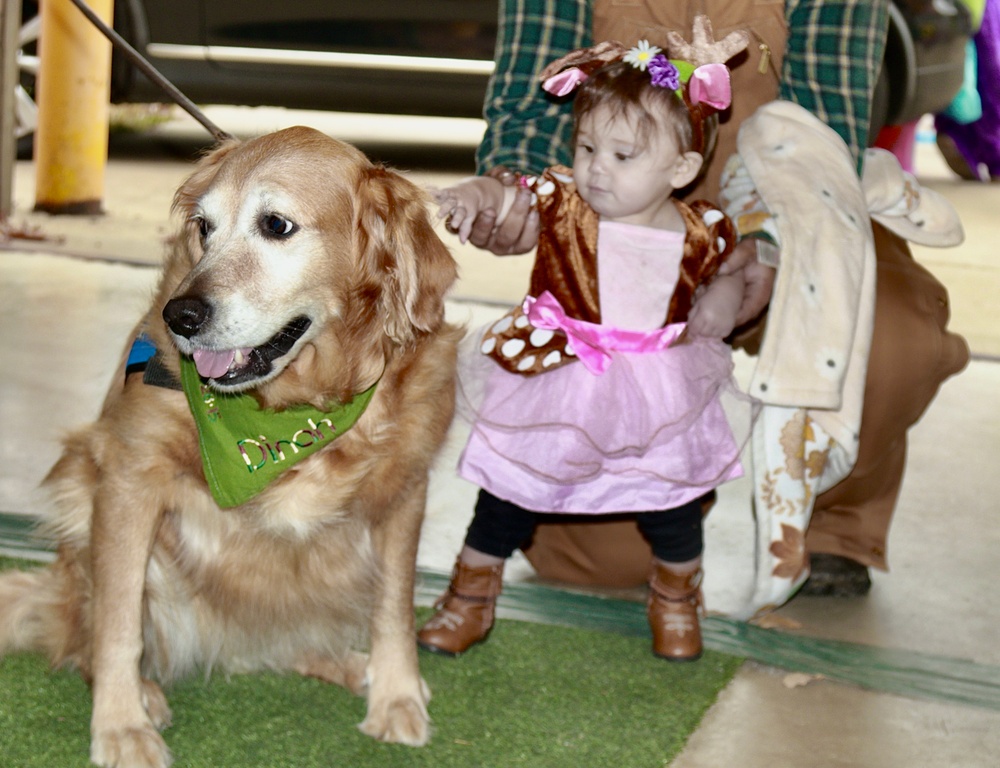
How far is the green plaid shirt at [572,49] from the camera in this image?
2.96 meters

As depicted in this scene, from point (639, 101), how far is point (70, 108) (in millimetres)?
Answer: 4614

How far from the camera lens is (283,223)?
2.17 m

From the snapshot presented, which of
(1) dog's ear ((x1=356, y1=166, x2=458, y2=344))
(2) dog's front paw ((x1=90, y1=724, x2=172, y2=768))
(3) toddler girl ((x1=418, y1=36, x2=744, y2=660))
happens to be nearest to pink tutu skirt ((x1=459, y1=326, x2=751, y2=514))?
(3) toddler girl ((x1=418, y1=36, x2=744, y2=660))

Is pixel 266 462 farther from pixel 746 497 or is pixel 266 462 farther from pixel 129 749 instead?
pixel 746 497

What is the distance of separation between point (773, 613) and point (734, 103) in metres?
1.21

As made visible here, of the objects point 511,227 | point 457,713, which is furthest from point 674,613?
point 511,227

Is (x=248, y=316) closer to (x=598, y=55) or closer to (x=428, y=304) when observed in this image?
(x=428, y=304)

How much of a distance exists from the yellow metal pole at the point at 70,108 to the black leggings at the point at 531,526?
174 inches

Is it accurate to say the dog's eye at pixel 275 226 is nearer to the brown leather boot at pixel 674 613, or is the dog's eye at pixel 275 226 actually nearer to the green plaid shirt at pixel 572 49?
the green plaid shirt at pixel 572 49

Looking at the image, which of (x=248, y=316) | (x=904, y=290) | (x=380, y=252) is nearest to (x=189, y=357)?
(x=248, y=316)

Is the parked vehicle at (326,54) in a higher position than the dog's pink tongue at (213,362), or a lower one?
lower

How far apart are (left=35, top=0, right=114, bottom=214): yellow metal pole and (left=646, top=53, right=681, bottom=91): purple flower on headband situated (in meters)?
4.43

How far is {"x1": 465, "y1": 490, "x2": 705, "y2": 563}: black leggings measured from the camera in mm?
2734

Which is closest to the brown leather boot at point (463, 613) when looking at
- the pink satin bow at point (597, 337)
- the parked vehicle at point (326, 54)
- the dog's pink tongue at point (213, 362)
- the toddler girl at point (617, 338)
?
the toddler girl at point (617, 338)
